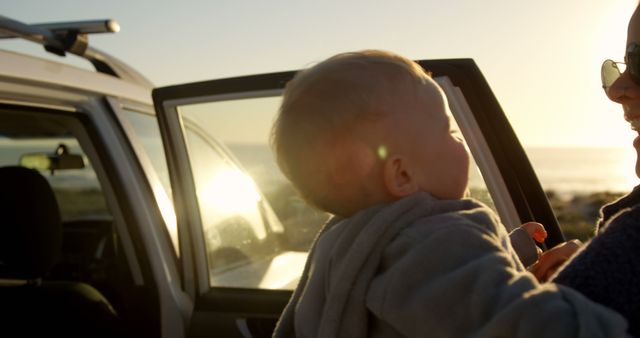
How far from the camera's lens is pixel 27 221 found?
10.5ft

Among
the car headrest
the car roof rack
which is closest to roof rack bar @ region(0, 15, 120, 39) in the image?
the car roof rack

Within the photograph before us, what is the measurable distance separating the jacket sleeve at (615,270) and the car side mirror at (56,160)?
3113 millimetres

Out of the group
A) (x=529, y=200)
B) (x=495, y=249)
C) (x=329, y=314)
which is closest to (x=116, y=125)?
(x=529, y=200)

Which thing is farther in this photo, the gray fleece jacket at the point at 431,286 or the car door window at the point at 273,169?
the car door window at the point at 273,169

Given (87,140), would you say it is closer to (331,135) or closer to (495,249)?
(331,135)

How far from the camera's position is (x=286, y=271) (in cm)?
315

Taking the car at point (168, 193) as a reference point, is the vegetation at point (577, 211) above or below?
below

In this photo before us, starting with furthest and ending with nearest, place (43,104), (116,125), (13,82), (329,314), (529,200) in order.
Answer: (116,125) → (43,104) → (13,82) → (529,200) → (329,314)

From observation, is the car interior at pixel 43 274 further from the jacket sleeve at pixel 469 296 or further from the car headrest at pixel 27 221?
the jacket sleeve at pixel 469 296

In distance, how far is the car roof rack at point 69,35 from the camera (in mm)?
3025

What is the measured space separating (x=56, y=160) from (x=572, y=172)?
10223 centimetres

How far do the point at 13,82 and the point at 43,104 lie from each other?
0.87 ft

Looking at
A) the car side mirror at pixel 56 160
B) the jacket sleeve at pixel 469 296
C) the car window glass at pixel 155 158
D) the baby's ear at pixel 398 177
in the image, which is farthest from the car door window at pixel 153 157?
the jacket sleeve at pixel 469 296

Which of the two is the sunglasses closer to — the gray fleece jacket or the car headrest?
the gray fleece jacket
